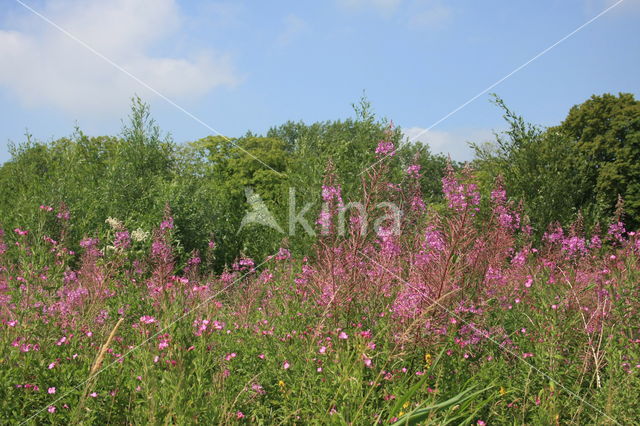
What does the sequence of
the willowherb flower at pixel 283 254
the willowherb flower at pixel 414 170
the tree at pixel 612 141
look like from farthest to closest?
1. the tree at pixel 612 141
2. the willowherb flower at pixel 283 254
3. the willowherb flower at pixel 414 170

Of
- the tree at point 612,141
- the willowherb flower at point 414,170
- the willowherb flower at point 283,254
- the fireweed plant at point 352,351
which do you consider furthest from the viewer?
the tree at point 612,141

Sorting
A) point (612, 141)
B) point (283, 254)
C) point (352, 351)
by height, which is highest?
point (612, 141)

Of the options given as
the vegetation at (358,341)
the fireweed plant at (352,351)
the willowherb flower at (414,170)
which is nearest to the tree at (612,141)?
the willowherb flower at (414,170)

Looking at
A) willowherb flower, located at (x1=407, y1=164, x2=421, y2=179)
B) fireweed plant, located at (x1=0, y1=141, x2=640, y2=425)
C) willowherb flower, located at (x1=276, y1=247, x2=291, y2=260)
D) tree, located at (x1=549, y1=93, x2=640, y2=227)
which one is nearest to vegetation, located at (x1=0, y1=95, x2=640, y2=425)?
fireweed plant, located at (x1=0, y1=141, x2=640, y2=425)

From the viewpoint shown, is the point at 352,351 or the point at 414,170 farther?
the point at 414,170

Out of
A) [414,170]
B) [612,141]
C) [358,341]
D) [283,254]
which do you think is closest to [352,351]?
[358,341]

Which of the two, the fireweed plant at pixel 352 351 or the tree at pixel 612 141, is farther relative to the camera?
the tree at pixel 612 141

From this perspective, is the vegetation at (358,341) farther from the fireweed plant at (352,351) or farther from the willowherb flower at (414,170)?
the willowherb flower at (414,170)

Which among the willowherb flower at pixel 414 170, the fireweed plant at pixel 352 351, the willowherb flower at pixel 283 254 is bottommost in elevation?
the fireweed plant at pixel 352 351

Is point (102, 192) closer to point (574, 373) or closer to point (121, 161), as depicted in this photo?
point (121, 161)

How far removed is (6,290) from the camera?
5.47 m

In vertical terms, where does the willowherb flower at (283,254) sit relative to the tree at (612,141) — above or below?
below

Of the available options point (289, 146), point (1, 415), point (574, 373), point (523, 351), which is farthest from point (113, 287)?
point (289, 146)

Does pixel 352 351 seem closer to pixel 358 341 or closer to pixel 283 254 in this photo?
pixel 358 341
